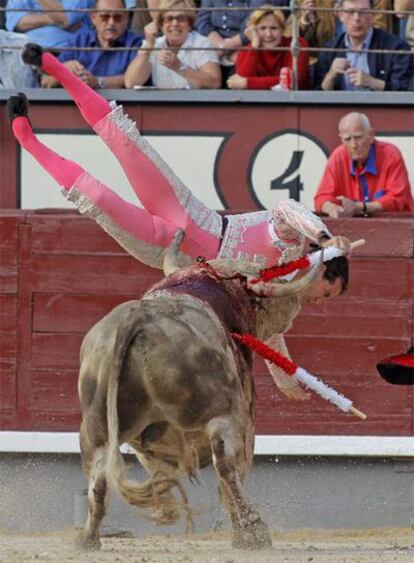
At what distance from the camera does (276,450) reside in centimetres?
725

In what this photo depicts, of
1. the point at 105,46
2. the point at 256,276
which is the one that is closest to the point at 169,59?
the point at 105,46

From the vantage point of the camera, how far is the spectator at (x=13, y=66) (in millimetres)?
7738

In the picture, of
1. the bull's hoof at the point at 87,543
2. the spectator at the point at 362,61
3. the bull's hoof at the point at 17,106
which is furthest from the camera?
the spectator at the point at 362,61

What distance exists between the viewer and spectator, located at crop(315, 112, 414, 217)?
23.8 ft

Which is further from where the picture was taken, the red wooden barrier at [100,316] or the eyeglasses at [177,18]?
the eyeglasses at [177,18]

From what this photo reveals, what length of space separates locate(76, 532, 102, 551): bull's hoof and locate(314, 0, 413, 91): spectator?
341 cm

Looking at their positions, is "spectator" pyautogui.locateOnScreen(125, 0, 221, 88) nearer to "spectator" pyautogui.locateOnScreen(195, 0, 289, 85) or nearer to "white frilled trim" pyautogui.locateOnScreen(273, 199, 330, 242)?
"spectator" pyautogui.locateOnScreen(195, 0, 289, 85)

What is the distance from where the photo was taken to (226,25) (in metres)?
7.85

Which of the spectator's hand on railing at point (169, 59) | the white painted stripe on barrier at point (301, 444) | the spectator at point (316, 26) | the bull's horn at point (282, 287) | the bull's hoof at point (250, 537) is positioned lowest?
the white painted stripe on barrier at point (301, 444)

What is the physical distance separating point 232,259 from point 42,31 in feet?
9.85

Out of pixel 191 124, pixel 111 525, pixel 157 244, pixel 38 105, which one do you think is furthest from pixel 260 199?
pixel 157 244

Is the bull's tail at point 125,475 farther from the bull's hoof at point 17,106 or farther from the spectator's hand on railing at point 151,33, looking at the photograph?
the spectator's hand on railing at point 151,33

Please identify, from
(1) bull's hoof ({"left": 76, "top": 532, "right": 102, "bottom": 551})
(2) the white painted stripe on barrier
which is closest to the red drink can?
(2) the white painted stripe on barrier

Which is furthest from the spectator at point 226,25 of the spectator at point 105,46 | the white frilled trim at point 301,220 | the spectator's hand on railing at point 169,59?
the white frilled trim at point 301,220
